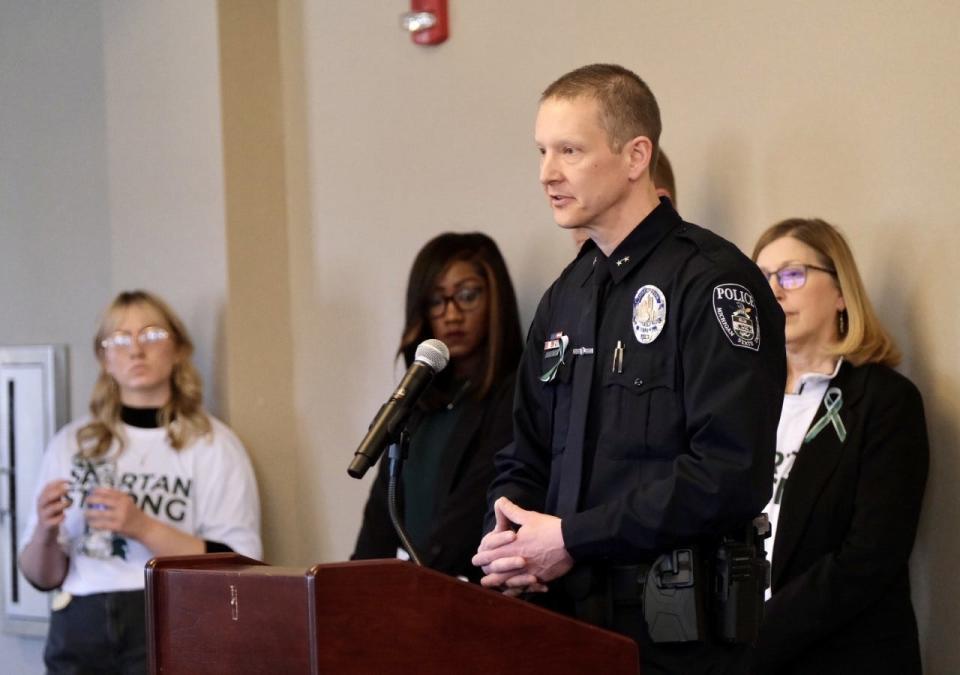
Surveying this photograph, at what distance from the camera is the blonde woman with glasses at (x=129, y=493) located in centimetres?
417

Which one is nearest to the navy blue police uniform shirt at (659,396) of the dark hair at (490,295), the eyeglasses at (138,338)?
the dark hair at (490,295)

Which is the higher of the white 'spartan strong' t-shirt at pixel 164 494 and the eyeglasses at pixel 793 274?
the eyeglasses at pixel 793 274

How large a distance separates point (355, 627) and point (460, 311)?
1997mm

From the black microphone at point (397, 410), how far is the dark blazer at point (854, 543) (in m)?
1.05

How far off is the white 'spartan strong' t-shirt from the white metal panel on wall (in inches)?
39.6

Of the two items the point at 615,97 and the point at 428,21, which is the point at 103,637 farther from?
the point at 615,97

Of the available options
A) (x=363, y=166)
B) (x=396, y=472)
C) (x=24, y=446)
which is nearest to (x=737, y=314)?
(x=396, y=472)

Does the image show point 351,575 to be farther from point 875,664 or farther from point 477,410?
point 477,410

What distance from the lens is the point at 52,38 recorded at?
572 cm

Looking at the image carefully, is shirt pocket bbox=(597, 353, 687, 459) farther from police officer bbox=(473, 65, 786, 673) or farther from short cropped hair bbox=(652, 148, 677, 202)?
short cropped hair bbox=(652, 148, 677, 202)

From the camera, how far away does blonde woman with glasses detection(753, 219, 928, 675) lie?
2.82m

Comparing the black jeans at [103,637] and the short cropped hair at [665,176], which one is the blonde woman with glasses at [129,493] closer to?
the black jeans at [103,637]

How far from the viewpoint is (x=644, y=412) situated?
7.34ft

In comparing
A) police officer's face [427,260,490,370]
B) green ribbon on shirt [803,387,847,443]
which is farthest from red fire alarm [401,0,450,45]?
green ribbon on shirt [803,387,847,443]
